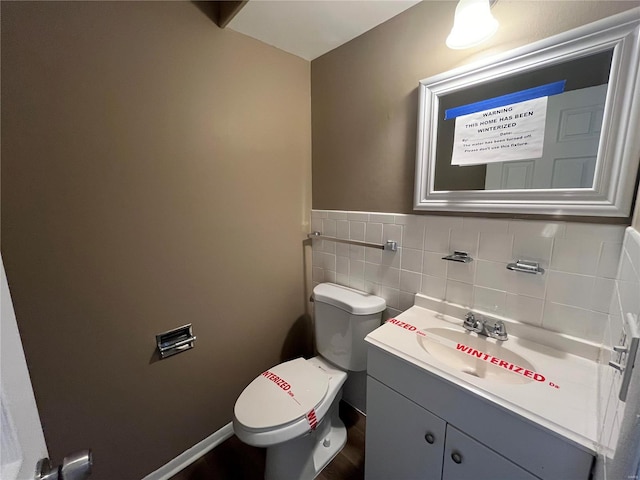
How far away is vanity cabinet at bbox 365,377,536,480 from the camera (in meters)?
0.76

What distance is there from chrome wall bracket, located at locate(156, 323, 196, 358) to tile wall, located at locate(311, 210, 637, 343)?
87 cm

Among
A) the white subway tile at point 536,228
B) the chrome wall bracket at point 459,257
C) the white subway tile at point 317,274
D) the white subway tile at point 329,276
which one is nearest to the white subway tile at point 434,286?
the chrome wall bracket at point 459,257

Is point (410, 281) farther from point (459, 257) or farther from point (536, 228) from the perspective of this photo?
point (536, 228)

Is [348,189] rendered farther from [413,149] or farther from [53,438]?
[53,438]

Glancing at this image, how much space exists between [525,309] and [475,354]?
0.25m

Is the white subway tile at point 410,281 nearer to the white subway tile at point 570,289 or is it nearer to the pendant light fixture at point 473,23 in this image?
the white subway tile at point 570,289

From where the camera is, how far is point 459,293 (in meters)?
1.12

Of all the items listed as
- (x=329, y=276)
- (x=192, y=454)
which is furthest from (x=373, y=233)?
(x=192, y=454)

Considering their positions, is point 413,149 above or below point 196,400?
above

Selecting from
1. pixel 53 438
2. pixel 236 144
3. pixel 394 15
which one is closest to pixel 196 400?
pixel 53 438

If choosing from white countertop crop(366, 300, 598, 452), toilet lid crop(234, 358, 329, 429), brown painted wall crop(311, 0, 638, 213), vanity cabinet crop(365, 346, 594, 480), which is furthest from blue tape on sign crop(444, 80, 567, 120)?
toilet lid crop(234, 358, 329, 429)

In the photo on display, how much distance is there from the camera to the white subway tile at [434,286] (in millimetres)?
1166

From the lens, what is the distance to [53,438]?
0.96 meters

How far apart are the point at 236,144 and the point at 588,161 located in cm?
136
